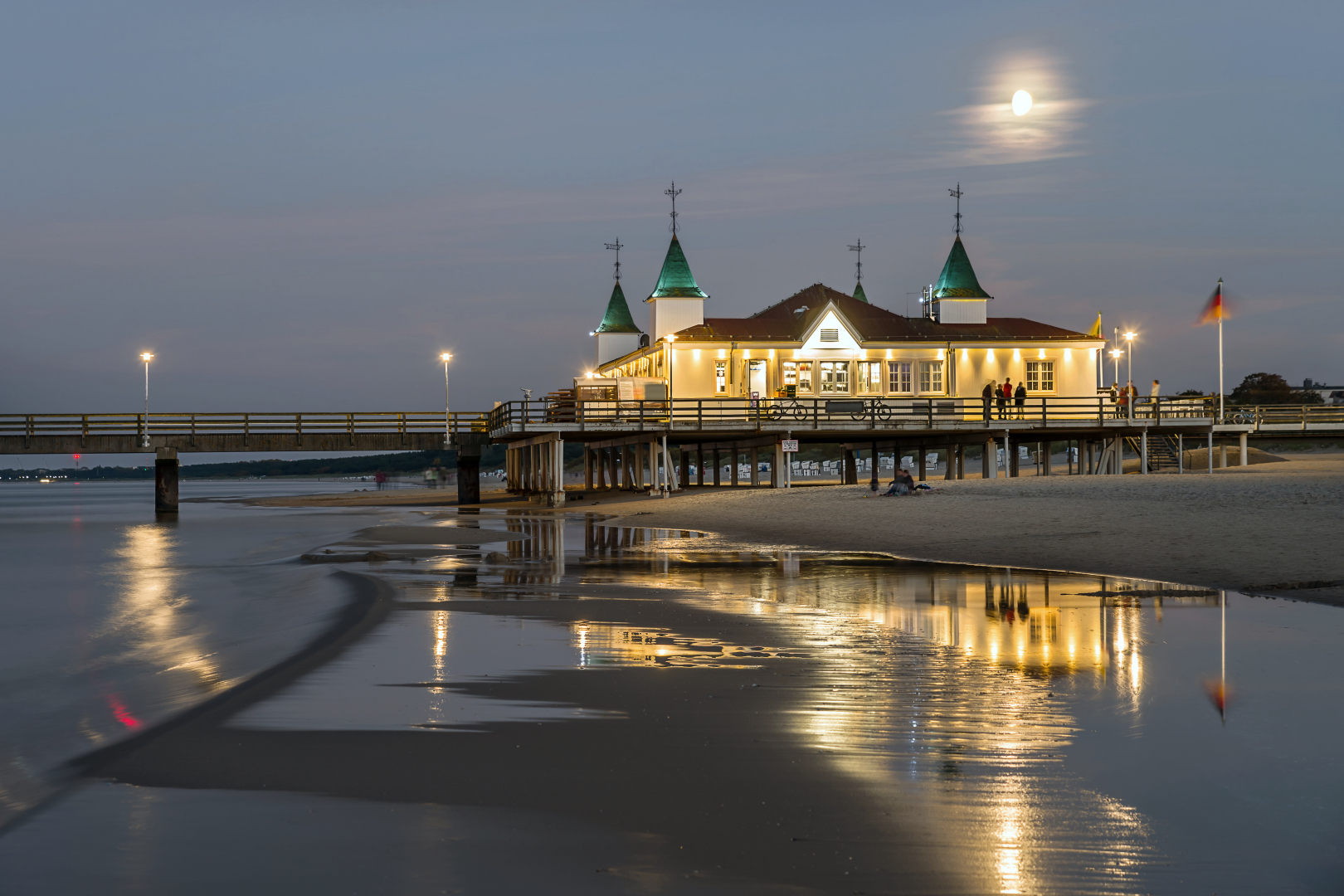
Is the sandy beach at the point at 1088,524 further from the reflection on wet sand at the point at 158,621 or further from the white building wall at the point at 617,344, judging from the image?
the white building wall at the point at 617,344

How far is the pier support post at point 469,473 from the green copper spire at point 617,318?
14852mm

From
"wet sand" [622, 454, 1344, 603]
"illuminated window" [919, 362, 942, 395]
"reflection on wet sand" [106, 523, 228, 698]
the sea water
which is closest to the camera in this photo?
the sea water

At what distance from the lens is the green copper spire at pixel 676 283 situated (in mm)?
47156

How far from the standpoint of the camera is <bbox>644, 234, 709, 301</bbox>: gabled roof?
4716cm

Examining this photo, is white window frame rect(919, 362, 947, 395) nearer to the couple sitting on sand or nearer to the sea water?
the couple sitting on sand

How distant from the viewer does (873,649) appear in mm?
9234

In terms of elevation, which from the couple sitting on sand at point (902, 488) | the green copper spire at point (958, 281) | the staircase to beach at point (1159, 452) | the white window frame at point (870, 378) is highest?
the green copper spire at point (958, 281)

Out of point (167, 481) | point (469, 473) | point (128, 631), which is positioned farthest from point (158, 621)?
point (167, 481)

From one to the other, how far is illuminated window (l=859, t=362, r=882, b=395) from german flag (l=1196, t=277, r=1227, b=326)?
12.3 meters

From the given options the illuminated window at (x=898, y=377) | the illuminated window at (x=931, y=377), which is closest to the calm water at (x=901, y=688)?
the illuminated window at (x=898, y=377)

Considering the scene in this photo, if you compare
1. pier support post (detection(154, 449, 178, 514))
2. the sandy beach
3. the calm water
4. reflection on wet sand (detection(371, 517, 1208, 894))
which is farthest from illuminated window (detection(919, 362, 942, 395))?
pier support post (detection(154, 449, 178, 514))

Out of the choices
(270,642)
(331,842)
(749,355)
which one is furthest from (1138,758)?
(749,355)

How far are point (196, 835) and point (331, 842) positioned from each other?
2.11ft

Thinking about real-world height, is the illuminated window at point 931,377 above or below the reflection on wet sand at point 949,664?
above
